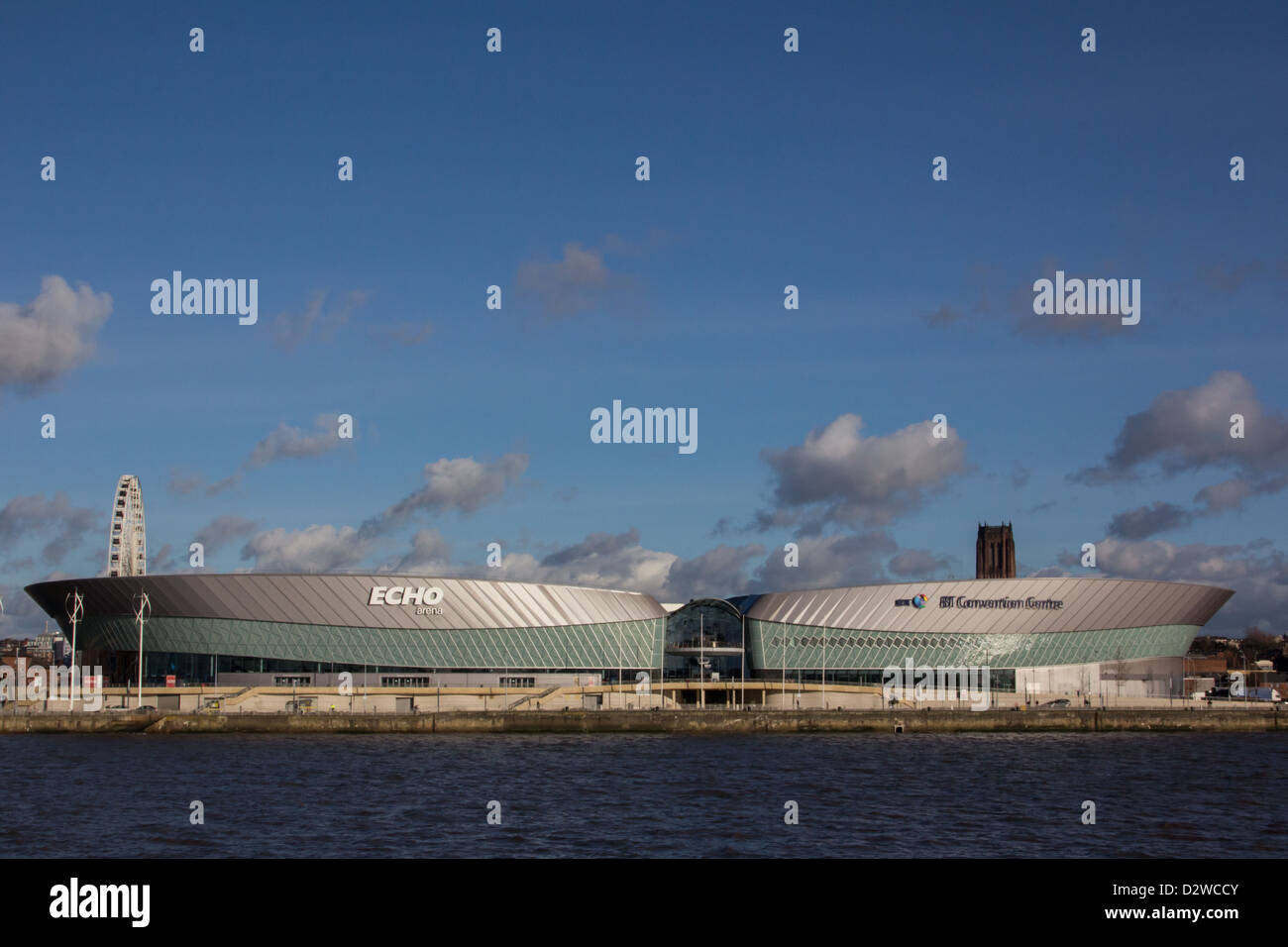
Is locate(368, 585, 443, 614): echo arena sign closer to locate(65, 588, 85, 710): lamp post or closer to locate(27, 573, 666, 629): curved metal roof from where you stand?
locate(27, 573, 666, 629): curved metal roof

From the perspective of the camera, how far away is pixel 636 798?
42594mm

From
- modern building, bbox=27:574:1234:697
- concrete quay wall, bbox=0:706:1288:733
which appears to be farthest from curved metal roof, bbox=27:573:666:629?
concrete quay wall, bbox=0:706:1288:733

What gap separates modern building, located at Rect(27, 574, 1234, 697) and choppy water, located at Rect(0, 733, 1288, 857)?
26.6 m

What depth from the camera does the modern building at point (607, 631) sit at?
9588 centimetres

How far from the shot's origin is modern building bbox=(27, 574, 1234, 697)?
95.9 metres

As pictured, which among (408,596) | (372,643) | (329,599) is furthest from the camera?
(408,596)

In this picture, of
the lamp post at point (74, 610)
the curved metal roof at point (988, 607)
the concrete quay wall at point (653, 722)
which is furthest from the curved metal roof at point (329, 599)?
the curved metal roof at point (988, 607)

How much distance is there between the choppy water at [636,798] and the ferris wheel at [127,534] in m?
32.7

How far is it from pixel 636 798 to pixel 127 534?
71183 mm

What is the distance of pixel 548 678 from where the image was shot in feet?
330
